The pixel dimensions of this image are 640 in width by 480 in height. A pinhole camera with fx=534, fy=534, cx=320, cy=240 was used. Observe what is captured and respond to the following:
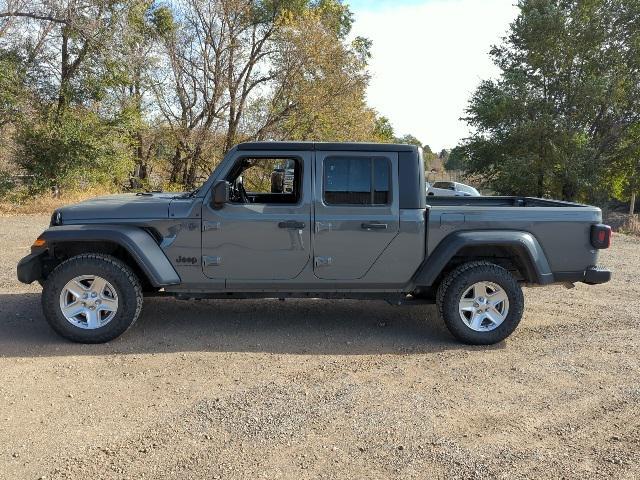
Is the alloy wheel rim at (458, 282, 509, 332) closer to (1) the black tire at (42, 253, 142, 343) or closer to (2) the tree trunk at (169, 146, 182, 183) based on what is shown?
(1) the black tire at (42, 253, 142, 343)

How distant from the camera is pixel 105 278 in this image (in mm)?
4707

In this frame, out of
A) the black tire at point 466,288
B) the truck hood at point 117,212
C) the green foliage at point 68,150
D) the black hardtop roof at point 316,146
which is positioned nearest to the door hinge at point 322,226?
the black hardtop roof at point 316,146

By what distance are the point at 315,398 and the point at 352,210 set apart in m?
1.84

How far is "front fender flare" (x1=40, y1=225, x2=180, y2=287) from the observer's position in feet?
15.3

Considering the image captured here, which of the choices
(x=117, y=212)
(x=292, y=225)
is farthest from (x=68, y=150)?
(x=292, y=225)

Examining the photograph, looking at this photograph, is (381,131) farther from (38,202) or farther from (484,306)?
(484,306)

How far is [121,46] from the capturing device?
18.0 metres

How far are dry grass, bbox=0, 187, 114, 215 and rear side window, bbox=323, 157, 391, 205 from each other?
44.7ft

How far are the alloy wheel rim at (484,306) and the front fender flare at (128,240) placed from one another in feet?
9.04

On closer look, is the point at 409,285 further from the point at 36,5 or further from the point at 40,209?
the point at 36,5

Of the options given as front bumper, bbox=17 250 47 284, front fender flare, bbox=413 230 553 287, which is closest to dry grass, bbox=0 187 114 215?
front bumper, bbox=17 250 47 284

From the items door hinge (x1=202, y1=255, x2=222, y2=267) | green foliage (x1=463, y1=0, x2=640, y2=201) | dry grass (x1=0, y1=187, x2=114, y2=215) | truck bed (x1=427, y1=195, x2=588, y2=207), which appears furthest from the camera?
green foliage (x1=463, y1=0, x2=640, y2=201)

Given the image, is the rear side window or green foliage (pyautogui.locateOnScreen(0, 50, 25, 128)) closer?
the rear side window

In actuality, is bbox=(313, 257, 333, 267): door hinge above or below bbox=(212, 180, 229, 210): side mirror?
below
